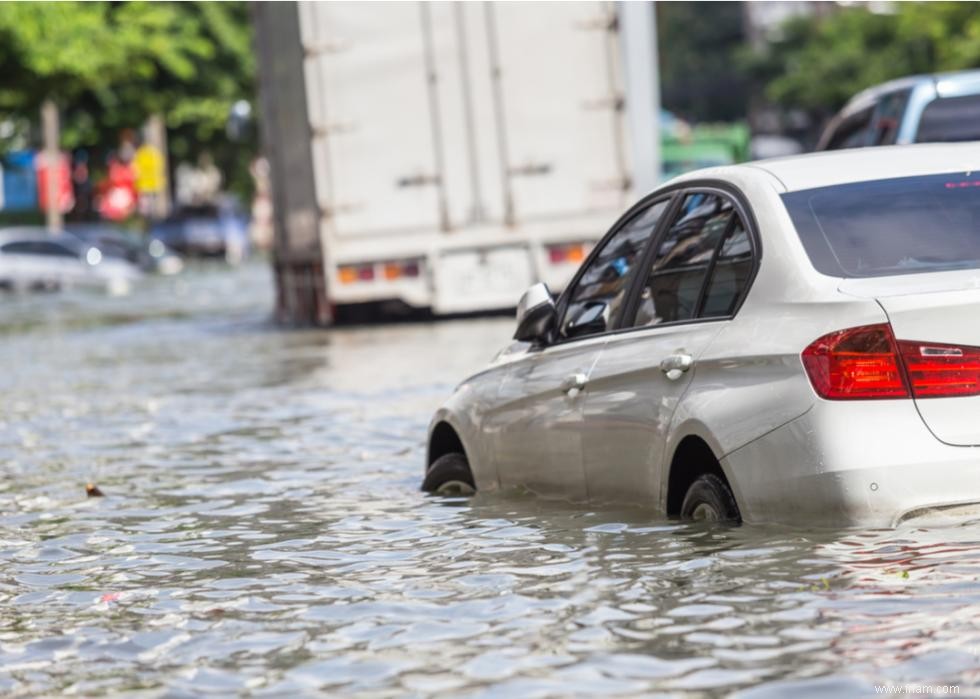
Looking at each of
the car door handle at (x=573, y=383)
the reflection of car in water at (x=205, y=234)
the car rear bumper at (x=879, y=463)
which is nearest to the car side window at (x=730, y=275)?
the car rear bumper at (x=879, y=463)

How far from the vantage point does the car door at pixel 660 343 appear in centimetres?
715

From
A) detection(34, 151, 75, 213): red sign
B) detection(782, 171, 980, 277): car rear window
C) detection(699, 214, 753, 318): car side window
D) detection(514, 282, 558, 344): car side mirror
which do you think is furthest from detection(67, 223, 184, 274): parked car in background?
detection(782, 171, 980, 277): car rear window

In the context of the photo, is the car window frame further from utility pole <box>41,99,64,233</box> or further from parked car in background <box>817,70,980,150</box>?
utility pole <box>41,99,64,233</box>

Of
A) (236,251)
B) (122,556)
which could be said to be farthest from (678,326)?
(236,251)

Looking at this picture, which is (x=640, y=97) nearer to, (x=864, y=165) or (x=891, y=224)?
(x=864, y=165)

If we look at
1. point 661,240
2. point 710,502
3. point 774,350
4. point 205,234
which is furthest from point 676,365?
point 205,234

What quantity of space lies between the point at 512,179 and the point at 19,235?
27.9m

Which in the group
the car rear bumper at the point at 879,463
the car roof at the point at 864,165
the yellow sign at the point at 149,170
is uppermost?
the yellow sign at the point at 149,170

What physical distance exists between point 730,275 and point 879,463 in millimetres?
930

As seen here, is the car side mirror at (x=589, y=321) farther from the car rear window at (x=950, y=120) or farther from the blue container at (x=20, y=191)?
the blue container at (x=20, y=191)

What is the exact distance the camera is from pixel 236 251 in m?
68.4

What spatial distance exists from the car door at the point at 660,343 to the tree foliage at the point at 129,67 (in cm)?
4058

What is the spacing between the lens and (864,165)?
7348mm

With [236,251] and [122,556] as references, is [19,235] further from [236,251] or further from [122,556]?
[122,556]
